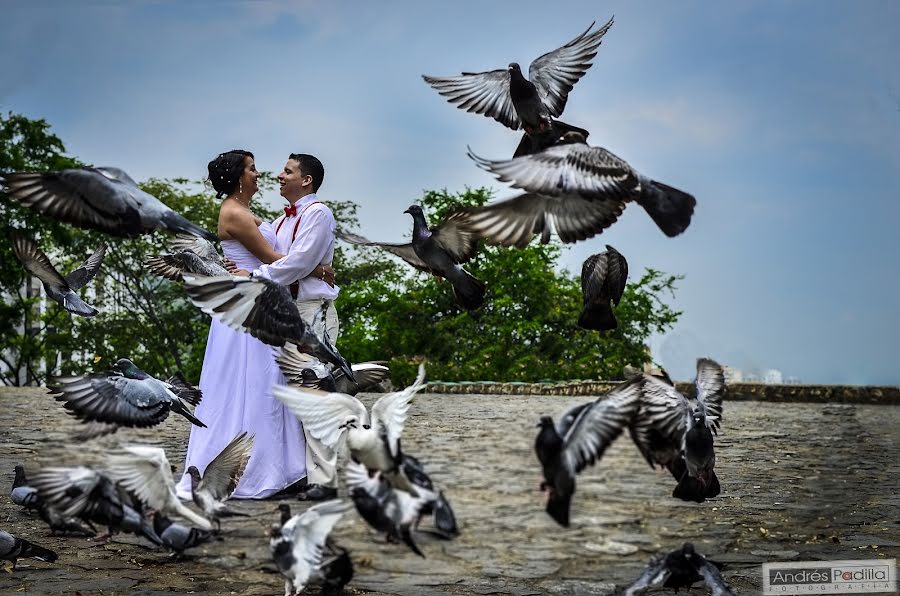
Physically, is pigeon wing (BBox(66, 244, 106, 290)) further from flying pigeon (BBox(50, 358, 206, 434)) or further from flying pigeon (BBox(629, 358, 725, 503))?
flying pigeon (BBox(629, 358, 725, 503))

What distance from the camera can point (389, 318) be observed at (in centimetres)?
2620

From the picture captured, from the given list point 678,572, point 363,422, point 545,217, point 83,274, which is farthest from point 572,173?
point 83,274

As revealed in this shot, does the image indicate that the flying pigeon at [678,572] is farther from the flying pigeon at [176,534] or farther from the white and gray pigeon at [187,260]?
the white and gray pigeon at [187,260]

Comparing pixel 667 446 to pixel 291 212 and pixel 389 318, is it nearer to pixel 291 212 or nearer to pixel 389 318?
pixel 291 212

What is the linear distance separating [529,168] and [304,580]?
184 centimetres

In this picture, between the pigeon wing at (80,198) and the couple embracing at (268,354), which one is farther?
the couple embracing at (268,354)

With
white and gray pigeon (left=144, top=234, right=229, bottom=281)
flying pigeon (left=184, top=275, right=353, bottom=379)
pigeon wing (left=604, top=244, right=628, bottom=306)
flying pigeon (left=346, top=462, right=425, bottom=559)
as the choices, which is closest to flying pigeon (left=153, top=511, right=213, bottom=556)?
flying pigeon (left=184, top=275, right=353, bottom=379)

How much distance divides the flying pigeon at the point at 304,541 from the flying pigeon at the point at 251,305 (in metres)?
0.72

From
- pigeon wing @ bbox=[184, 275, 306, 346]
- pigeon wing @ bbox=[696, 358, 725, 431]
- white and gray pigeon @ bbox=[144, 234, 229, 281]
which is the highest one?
white and gray pigeon @ bbox=[144, 234, 229, 281]

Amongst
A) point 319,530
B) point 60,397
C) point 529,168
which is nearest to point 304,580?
point 319,530

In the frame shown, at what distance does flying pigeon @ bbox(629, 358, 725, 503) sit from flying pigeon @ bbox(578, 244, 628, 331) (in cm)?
51

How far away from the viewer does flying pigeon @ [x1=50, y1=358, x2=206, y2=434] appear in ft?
12.9

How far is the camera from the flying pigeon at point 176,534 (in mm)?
3914

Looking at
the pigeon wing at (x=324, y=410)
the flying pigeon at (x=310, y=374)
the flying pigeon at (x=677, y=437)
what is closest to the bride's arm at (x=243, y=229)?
the flying pigeon at (x=310, y=374)
